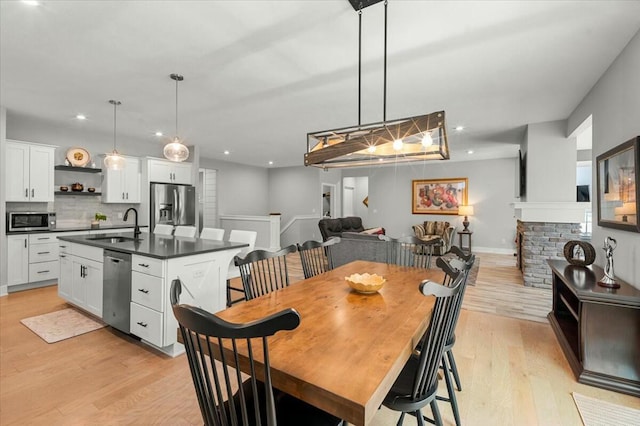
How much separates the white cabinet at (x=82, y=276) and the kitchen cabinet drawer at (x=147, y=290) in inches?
26.5

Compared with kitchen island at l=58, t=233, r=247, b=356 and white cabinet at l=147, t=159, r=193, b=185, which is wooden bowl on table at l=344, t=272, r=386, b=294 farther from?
white cabinet at l=147, t=159, r=193, b=185

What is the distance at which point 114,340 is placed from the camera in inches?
113

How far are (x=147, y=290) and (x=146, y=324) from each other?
0.99ft

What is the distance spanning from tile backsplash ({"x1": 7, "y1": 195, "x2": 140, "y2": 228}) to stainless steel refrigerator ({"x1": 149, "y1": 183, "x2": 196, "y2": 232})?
604 mm

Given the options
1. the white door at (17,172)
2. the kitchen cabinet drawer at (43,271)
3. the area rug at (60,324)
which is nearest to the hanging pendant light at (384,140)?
the area rug at (60,324)

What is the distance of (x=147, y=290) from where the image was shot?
8.48 ft

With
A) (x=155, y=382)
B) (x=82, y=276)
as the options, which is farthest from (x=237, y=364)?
(x=82, y=276)

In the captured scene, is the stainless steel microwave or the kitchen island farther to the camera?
the stainless steel microwave

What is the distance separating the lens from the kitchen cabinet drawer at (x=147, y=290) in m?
2.49

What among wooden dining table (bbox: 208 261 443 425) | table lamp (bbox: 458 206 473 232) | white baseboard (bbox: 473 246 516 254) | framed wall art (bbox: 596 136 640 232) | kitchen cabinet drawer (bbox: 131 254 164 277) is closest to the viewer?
wooden dining table (bbox: 208 261 443 425)

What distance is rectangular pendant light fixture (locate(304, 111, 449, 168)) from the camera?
1.70 meters

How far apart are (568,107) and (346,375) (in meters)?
4.62

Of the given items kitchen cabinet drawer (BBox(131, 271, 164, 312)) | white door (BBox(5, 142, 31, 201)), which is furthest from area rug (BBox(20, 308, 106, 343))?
white door (BBox(5, 142, 31, 201))

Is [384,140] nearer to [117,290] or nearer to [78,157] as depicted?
[117,290]
